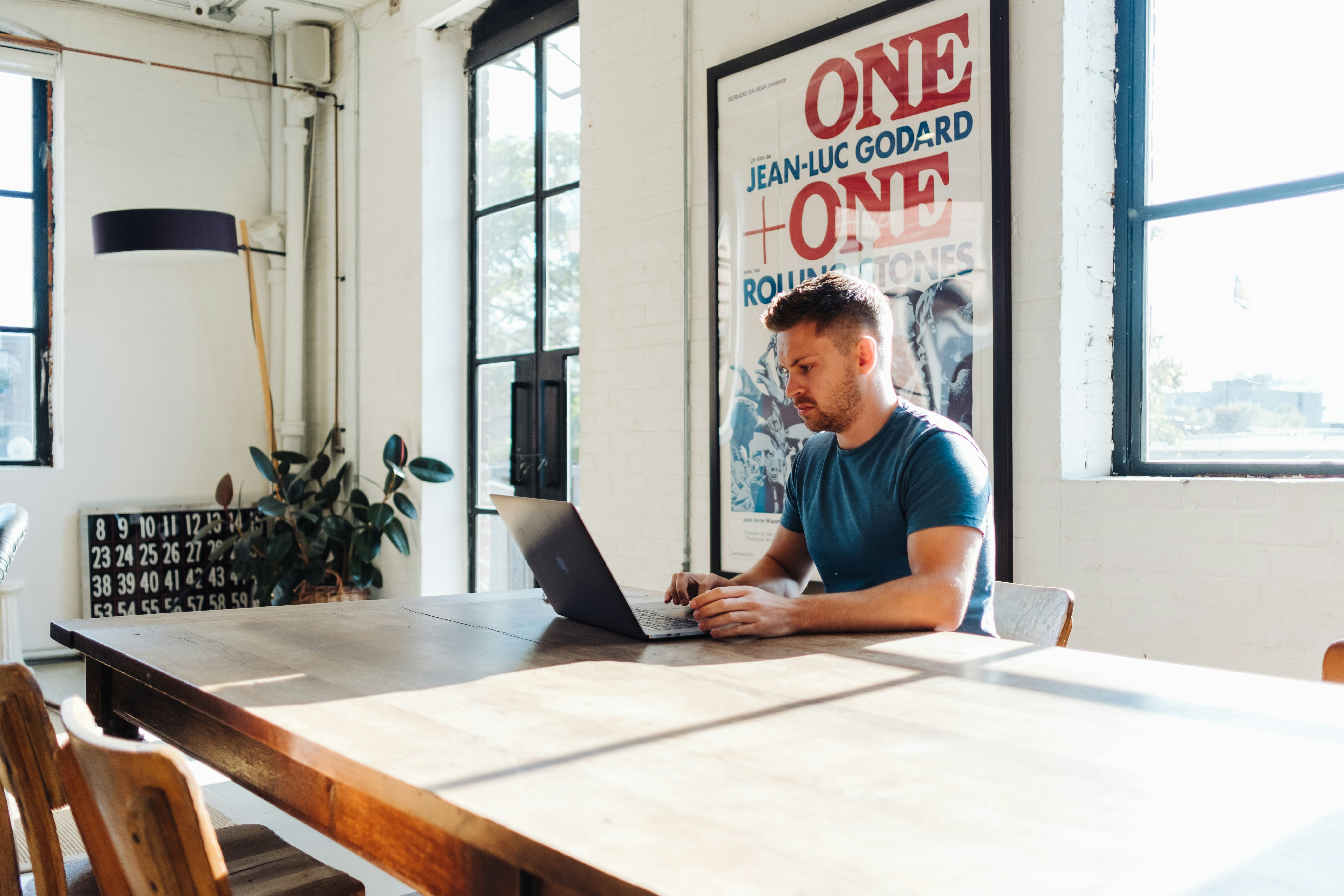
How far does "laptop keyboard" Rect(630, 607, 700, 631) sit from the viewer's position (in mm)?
1883

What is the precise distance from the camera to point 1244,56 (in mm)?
2631

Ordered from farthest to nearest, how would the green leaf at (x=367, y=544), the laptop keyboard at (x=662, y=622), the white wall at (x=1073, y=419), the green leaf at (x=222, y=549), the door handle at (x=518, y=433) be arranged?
1. the green leaf at (x=222, y=549)
2. the green leaf at (x=367, y=544)
3. the door handle at (x=518, y=433)
4. the white wall at (x=1073, y=419)
5. the laptop keyboard at (x=662, y=622)

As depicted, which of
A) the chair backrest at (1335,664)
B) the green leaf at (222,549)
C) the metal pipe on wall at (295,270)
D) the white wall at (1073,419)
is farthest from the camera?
the metal pipe on wall at (295,270)

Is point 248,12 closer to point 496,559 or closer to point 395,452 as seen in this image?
point 395,452

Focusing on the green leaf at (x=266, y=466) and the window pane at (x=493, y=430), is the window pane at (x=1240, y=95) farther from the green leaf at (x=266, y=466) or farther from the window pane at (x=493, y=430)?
the green leaf at (x=266, y=466)

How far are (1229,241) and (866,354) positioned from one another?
1056 millimetres

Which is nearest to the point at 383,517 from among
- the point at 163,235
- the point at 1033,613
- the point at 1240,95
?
the point at 163,235

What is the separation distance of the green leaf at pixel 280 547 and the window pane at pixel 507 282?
1.32 metres

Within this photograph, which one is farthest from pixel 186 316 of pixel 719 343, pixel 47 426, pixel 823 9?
pixel 823 9

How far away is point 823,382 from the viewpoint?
7.47 feet

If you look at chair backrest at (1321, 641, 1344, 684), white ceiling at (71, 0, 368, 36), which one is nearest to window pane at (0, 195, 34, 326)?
white ceiling at (71, 0, 368, 36)

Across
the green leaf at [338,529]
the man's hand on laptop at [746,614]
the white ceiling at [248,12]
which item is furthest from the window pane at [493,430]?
the man's hand on laptop at [746,614]

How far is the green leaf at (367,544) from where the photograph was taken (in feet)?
17.9

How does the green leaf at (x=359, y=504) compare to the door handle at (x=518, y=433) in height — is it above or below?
below
